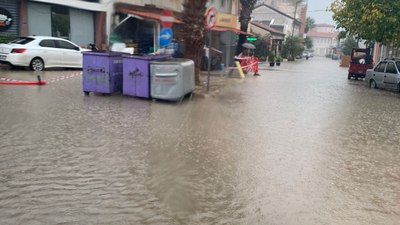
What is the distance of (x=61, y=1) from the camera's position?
2077cm

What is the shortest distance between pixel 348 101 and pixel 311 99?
1.45 m

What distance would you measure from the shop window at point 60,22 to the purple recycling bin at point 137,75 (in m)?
11.5

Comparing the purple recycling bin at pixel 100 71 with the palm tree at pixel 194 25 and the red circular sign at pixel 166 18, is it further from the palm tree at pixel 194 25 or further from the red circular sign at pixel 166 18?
the red circular sign at pixel 166 18

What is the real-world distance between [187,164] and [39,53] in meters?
12.1

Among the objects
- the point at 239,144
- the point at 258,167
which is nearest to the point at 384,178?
the point at 258,167

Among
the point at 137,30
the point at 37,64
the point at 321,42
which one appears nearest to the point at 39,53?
the point at 37,64

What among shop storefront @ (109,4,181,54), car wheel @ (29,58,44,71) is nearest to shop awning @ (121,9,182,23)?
shop storefront @ (109,4,181,54)

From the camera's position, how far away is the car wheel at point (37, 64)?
1593 centimetres

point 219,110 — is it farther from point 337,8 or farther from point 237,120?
point 337,8

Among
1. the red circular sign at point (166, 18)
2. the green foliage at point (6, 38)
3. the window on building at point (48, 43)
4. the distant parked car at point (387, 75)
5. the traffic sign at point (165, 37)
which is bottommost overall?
the distant parked car at point (387, 75)

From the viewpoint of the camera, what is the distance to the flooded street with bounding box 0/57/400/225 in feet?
14.6

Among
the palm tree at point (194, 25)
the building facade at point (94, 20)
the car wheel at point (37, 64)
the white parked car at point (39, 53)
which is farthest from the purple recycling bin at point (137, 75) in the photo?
the building facade at point (94, 20)

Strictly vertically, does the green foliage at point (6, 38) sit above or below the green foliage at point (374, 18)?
below

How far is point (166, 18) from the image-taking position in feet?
78.4
